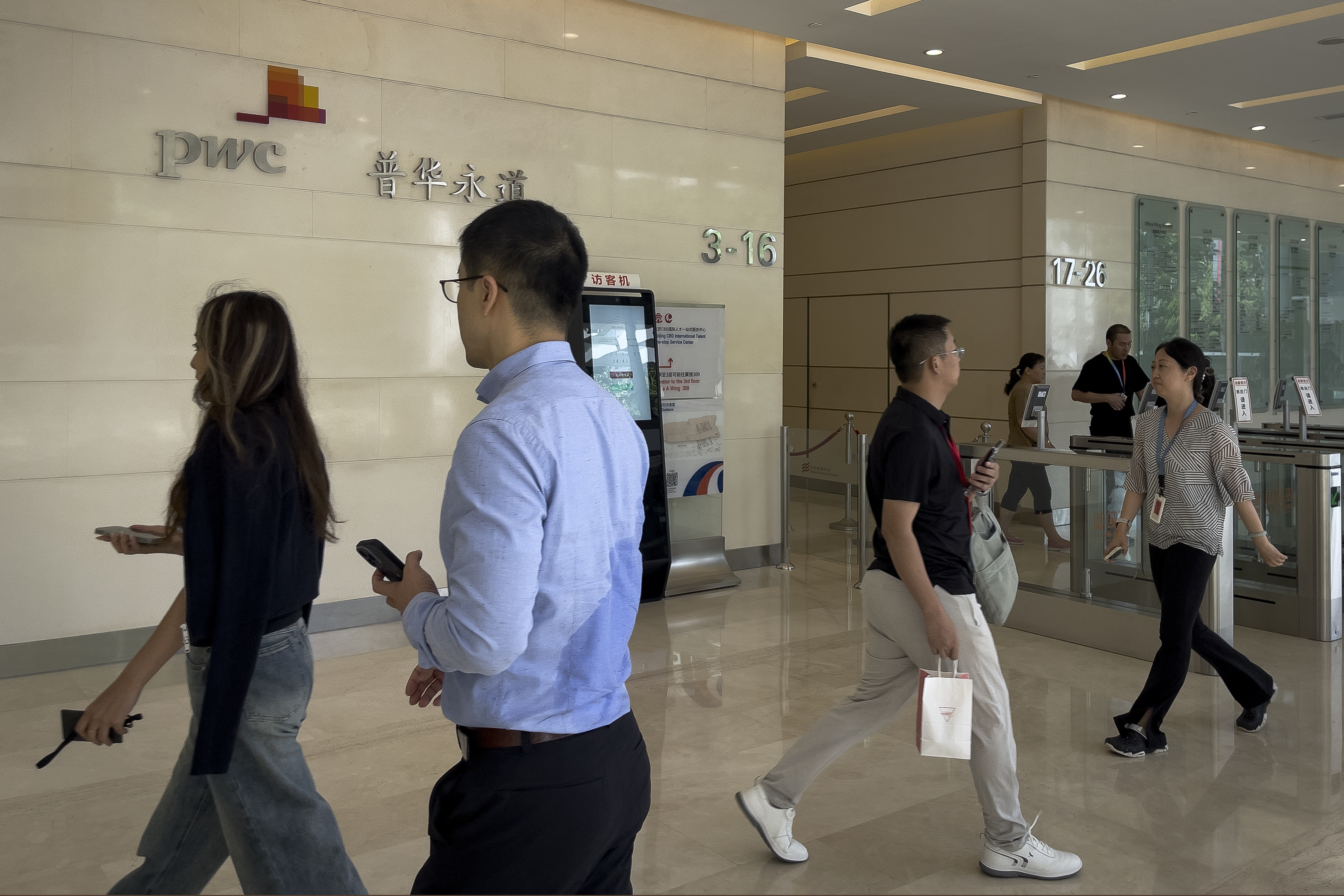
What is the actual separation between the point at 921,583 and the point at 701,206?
4.92 meters

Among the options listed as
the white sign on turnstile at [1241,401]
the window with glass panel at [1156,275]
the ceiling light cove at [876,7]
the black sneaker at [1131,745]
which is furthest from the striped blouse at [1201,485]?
the window with glass panel at [1156,275]

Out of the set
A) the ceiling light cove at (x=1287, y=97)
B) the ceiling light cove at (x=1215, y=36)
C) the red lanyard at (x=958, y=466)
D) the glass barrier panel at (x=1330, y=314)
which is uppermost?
the ceiling light cove at (x=1287, y=97)

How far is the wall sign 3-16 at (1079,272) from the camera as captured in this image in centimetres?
984

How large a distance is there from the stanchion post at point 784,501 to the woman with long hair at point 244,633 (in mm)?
5791

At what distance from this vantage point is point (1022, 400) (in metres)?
8.70

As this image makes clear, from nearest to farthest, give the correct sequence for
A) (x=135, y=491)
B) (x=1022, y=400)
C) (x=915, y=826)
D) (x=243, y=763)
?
(x=243, y=763), (x=915, y=826), (x=135, y=491), (x=1022, y=400)

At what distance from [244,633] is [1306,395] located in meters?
7.19

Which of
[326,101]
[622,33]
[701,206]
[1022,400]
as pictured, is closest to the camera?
[326,101]

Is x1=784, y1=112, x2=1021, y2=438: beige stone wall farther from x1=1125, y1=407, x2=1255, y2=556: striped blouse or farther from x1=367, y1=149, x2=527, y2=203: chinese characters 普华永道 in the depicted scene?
x1=1125, y1=407, x2=1255, y2=556: striped blouse

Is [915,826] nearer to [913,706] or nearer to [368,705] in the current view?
[913,706]

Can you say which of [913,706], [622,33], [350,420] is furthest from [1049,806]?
[622,33]

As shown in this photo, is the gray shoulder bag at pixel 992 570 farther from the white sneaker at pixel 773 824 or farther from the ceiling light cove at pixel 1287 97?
the ceiling light cove at pixel 1287 97

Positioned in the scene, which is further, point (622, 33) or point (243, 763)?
point (622, 33)

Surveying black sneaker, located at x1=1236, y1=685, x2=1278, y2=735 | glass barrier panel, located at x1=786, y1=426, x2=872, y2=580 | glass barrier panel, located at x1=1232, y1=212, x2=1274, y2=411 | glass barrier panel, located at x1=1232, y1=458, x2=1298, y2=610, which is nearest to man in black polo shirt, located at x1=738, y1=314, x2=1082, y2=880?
black sneaker, located at x1=1236, y1=685, x2=1278, y2=735
